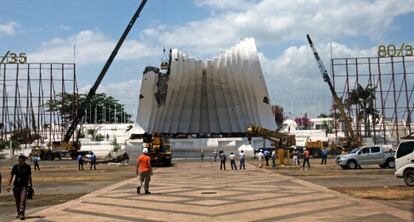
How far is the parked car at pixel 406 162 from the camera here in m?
19.6

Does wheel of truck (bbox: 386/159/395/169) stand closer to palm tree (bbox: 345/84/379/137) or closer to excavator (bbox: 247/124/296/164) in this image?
excavator (bbox: 247/124/296/164)

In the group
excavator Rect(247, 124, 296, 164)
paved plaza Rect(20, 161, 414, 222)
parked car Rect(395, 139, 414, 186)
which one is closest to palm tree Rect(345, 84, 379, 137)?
excavator Rect(247, 124, 296, 164)

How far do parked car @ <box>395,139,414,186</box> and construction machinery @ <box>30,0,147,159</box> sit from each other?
5844cm

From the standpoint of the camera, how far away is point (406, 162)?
19.9m

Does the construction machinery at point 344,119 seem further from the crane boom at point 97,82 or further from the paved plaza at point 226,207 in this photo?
the paved plaza at point 226,207

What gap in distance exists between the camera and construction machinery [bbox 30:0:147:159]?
72.2 meters

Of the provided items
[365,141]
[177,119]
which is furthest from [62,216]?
[177,119]

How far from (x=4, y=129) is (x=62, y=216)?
82901 mm

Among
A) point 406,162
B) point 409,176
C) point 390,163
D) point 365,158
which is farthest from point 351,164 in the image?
point 409,176

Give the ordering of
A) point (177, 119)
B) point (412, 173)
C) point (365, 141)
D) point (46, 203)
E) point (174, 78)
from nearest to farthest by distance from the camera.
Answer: point (46, 203) → point (412, 173) → point (365, 141) → point (174, 78) → point (177, 119)

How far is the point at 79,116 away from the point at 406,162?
62475mm

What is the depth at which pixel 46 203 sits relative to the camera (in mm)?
16500

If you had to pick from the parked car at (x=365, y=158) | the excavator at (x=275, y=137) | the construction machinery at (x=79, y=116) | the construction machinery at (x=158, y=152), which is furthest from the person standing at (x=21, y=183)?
the construction machinery at (x=79, y=116)

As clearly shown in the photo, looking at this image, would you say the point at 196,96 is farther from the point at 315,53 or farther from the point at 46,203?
the point at 46,203
